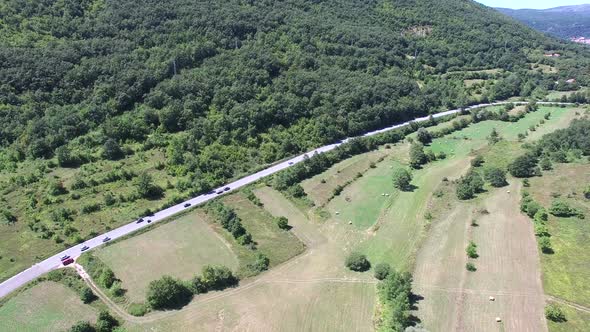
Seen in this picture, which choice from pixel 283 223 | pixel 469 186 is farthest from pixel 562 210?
pixel 283 223

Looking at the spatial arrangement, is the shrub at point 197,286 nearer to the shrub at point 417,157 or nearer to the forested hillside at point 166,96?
the forested hillside at point 166,96

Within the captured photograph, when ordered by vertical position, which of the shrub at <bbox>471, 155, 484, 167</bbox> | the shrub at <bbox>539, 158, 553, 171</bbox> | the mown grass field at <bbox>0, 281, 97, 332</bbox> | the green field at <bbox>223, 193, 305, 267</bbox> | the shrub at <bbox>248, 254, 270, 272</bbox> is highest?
the mown grass field at <bbox>0, 281, 97, 332</bbox>

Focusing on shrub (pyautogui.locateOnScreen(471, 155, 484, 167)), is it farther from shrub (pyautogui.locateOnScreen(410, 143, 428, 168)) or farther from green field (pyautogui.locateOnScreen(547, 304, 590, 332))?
green field (pyautogui.locateOnScreen(547, 304, 590, 332))

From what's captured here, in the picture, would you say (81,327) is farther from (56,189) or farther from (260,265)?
(56,189)

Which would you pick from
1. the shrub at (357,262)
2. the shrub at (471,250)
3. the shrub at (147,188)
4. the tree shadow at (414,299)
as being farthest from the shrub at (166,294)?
the shrub at (471,250)

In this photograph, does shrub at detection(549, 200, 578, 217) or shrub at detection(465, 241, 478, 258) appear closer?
shrub at detection(465, 241, 478, 258)

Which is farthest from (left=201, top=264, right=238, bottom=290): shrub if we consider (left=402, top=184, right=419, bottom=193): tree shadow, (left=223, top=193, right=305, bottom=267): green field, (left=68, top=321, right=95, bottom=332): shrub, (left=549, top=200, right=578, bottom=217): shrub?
(left=549, top=200, right=578, bottom=217): shrub
